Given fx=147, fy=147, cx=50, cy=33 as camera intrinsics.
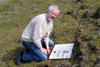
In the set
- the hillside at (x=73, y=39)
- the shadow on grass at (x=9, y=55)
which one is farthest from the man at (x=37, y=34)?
the shadow on grass at (x=9, y=55)

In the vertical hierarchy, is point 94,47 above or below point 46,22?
below

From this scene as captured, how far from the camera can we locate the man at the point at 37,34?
6.62 meters

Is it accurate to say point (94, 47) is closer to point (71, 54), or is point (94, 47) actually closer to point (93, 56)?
point (93, 56)

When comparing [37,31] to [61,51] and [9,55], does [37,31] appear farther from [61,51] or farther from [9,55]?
[9,55]

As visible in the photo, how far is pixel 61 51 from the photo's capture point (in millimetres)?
8008

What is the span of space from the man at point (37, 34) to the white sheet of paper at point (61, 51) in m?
0.51

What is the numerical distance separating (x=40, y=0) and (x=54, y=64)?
16117 mm

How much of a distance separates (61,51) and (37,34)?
198cm

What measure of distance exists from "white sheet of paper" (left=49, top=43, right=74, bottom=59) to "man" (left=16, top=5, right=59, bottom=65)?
1.66ft

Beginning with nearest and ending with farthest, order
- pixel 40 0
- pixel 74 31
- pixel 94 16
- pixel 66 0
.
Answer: pixel 74 31, pixel 94 16, pixel 66 0, pixel 40 0

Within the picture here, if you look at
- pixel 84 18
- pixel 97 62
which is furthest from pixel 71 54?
pixel 84 18

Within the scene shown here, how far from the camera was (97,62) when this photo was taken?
636cm

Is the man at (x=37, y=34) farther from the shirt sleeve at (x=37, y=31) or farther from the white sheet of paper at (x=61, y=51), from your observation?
the white sheet of paper at (x=61, y=51)

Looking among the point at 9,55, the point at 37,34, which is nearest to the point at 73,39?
the point at 37,34
